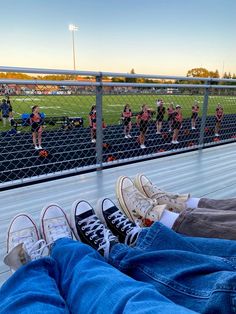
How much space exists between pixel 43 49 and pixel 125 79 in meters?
38.6

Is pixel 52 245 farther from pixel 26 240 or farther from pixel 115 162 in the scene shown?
pixel 115 162

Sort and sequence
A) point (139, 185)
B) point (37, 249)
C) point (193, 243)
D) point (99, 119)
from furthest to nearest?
point (99, 119)
point (139, 185)
point (37, 249)
point (193, 243)

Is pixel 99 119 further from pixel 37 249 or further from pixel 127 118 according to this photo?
pixel 127 118

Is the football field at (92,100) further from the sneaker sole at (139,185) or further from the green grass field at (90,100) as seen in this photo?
the sneaker sole at (139,185)

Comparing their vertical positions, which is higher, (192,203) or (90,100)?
(90,100)

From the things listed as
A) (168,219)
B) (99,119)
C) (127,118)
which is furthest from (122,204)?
(127,118)

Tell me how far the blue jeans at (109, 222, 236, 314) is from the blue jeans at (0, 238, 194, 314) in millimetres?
33

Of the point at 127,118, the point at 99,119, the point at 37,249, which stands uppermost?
the point at 99,119

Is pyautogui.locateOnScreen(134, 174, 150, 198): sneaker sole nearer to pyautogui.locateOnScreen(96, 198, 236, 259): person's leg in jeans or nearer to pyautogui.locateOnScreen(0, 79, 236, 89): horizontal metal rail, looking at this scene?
pyautogui.locateOnScreen(96, 198, 236, 259): person's leg in jeans

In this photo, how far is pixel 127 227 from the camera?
3.65 ft

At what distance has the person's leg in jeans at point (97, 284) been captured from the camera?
23.4 inches

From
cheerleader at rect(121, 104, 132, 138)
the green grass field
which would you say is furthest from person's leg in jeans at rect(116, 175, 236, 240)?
cheerleader at rect(121, 104, 132, 138)

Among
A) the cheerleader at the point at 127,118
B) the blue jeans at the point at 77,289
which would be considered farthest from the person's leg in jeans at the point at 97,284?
the cheerleader at the point at 127,118

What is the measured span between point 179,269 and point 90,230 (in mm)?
435
